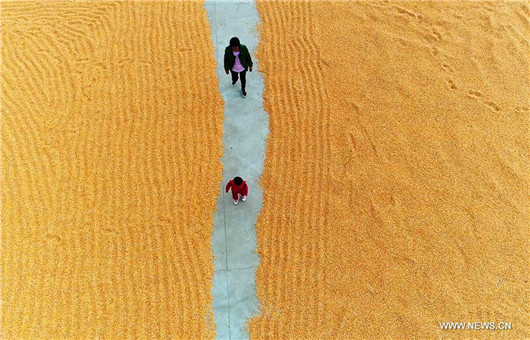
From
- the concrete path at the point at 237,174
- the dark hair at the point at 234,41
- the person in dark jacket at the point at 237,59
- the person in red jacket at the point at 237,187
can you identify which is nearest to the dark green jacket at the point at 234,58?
the person in dark jacket at the point at 237,59

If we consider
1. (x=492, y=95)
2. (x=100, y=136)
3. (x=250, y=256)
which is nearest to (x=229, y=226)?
(x=250, y=256)

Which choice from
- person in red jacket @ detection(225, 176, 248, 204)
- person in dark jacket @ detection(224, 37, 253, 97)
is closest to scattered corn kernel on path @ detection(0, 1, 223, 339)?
person in red jacket @ detection(225, 176, 248, 204)

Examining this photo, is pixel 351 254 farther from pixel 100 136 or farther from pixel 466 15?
pixel 466 15

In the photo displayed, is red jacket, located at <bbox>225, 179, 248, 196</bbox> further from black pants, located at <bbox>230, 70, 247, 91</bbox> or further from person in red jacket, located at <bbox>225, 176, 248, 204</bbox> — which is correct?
black pants, located at <bbox>230, 70, 247, 91</bbox>

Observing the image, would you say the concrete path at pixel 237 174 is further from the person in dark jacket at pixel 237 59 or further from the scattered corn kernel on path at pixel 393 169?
the person in dark jacket at pixel 237 59

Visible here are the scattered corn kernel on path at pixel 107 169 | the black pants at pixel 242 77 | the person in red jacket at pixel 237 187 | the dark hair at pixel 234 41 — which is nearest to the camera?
the scattered corn kernel on path at pixel 107 169

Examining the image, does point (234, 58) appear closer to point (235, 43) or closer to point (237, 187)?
point (235, 43)
